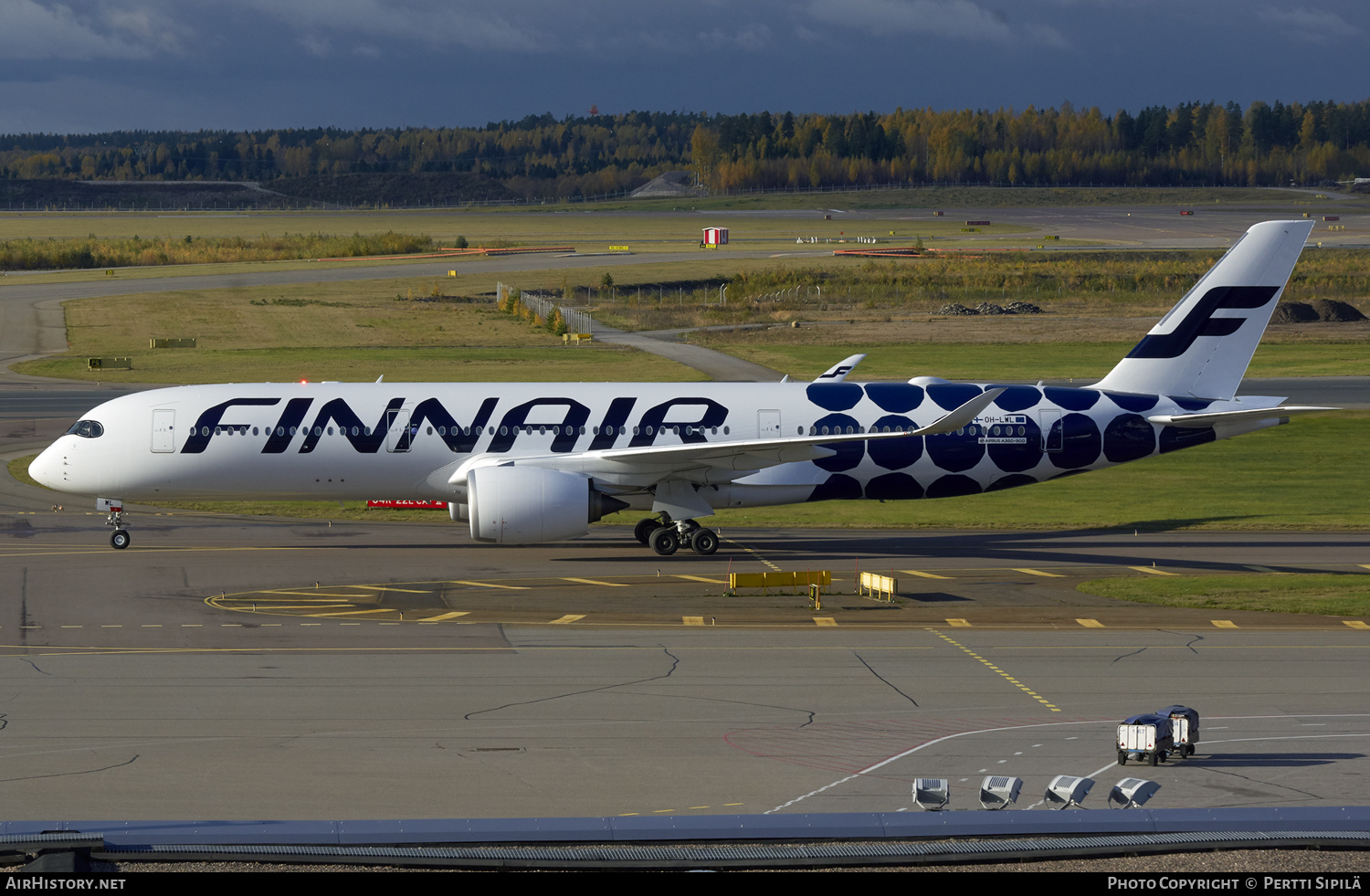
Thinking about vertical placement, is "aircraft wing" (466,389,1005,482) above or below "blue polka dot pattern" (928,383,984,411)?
below

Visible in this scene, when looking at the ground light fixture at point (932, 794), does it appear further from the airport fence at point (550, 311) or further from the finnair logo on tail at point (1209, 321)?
the airport fence at point (550, 311)

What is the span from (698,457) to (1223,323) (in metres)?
17.4

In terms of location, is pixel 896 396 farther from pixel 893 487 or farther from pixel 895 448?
pixel 893 487

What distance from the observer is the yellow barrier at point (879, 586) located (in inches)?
1351

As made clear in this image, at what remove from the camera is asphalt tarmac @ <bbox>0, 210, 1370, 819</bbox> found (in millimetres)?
19609

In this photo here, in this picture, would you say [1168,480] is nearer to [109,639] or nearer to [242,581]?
[242,581]

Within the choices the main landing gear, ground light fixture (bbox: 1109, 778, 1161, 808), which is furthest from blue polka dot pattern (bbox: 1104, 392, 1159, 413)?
ground light fixture (bbox: 1109, 778, 1161, 808)

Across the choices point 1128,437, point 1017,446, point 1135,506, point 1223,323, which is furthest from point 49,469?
point 1223,323

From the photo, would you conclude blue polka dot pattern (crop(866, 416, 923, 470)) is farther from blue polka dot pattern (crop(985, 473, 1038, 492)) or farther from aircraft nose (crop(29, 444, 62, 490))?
aircraft nose (crop(29, 444, 62, 490))

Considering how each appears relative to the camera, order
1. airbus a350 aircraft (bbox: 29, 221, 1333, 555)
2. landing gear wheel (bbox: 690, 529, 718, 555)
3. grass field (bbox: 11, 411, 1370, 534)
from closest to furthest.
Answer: airbus a350 aircraft (bbox: 29, 221, 1333, 555), landing gear wheel (bbox: 690, 529, 718, 555), grass field (bbox: 11, 411, 1370, 534)

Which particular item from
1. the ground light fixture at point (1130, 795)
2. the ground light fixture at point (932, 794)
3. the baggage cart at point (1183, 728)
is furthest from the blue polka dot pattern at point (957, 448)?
the ground light fixture at point (932, 794)

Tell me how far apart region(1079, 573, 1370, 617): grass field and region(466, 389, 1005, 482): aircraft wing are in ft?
20.8

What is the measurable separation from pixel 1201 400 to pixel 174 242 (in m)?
166

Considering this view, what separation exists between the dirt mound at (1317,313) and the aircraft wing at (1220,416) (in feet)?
232
